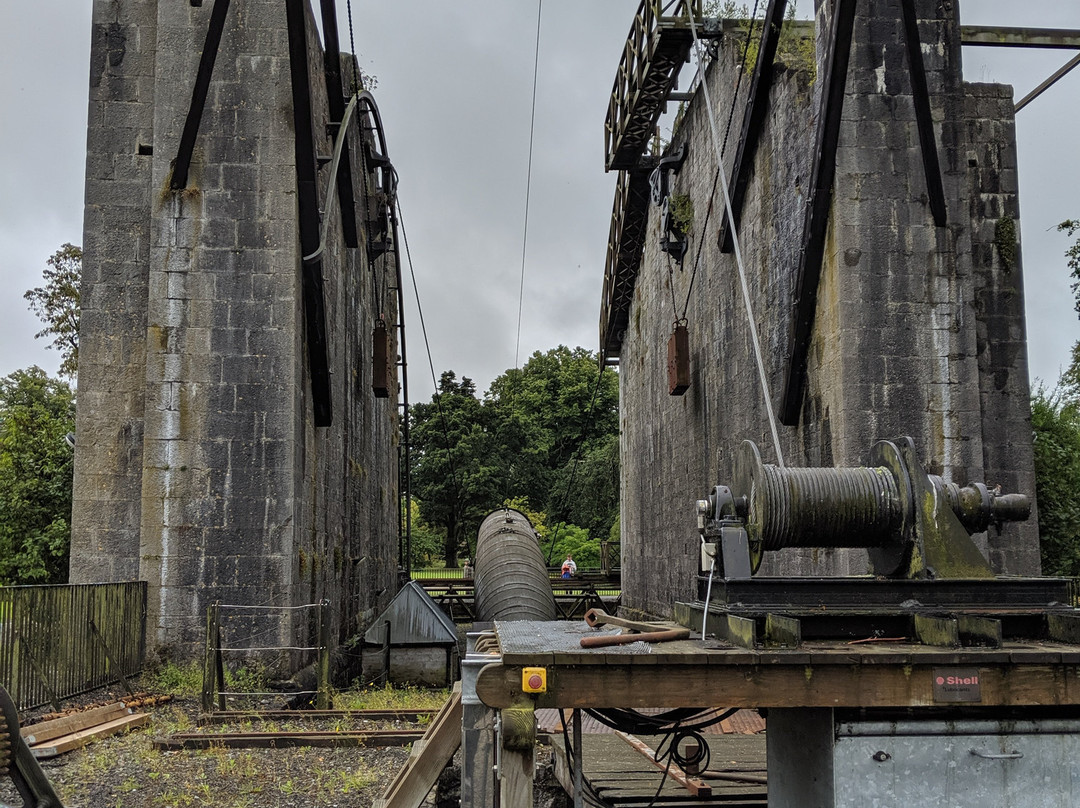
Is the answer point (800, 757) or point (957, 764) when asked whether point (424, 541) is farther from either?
point (957, 764)

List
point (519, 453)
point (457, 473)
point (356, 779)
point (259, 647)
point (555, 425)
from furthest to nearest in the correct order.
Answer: point (555, 425), point (519, 453), point (457, 473), point (259, 647), point (356, 779)

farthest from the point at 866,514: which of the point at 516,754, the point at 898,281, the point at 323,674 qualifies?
the point at 323,674

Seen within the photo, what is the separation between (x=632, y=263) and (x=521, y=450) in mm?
29979

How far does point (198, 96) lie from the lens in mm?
11539

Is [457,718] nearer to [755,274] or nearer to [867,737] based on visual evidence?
[867,737]

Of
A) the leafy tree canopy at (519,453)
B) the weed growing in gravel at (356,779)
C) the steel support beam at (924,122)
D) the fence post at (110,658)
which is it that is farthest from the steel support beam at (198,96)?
the leafy tree canopy at (519,453)

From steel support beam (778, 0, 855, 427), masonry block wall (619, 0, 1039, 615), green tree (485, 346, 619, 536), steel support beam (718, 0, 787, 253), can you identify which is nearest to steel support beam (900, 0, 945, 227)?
masonry block wall (619, 0, 1039, 615)

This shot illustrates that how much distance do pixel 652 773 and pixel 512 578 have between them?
33.7ft

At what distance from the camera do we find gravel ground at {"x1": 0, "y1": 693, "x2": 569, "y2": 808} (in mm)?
7219

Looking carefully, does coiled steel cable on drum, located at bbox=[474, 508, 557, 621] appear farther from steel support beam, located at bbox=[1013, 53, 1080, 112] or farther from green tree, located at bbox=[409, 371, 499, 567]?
green tree, located at bbox=[409, 371, 499, 567]

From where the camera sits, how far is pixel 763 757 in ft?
24.9

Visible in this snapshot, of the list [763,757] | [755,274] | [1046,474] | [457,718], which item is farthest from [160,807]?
[1046,474]

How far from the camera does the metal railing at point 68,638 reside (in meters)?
8.90

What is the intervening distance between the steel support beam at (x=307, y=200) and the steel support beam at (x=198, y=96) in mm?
758
